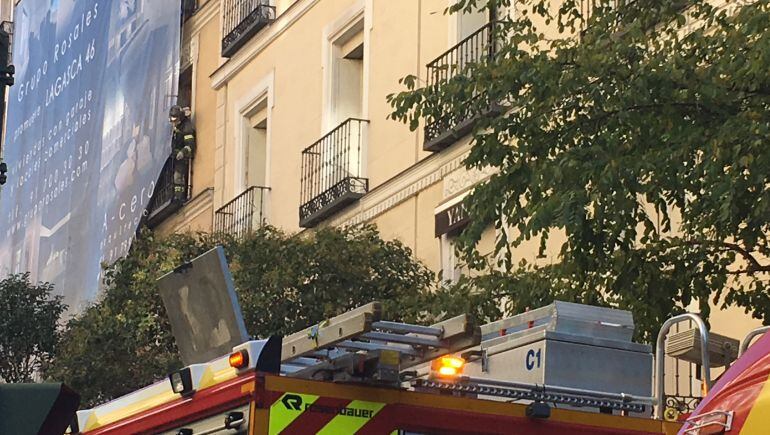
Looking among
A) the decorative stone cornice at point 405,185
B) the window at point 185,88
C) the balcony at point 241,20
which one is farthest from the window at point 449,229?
the window at point 185,88

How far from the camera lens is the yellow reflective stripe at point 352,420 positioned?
286 inches

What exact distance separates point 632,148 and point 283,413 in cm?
534

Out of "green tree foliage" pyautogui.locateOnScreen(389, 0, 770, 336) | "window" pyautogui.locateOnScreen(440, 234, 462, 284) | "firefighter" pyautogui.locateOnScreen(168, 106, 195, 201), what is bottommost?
"green tree foliage" pyautogui.locateOnScreen(389, 0, 770, 336)

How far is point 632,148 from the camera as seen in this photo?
11.9 meters

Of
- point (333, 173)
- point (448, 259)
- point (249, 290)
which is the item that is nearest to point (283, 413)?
point (249, 290)

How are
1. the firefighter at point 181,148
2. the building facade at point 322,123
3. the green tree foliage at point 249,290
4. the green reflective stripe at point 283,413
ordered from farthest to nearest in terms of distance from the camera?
the firefighter at point 181,148
the building facade at point 322,123
the green tree foliage at point 249,290
the green reflective stripe at point 283,413

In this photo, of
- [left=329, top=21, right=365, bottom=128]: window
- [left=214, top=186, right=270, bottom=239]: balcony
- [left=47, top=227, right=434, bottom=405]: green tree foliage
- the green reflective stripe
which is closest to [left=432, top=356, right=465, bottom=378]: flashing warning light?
the green reflective stripe

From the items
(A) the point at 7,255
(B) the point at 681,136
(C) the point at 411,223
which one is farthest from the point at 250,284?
(A) the point at 7,255

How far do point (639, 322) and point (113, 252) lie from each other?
1851 cm

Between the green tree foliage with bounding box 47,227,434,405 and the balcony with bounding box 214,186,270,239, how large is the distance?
15.2 feet

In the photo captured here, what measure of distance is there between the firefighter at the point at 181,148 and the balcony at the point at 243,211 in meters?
2.42

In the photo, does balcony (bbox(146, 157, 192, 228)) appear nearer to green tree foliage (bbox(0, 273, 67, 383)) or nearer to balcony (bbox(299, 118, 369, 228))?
green tree foliage (bbox(0, 273, 67, 383))

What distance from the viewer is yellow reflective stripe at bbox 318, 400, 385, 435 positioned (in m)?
7.27

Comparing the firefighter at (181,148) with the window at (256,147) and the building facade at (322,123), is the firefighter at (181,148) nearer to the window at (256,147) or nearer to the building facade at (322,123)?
the building facade at (322,123)
